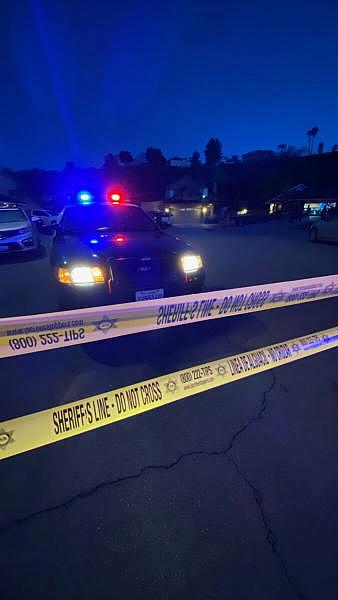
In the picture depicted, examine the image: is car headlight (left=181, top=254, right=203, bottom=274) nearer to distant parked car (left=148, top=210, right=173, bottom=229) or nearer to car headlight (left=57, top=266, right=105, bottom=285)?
car headlight (left=57, top=266, right=105, bottom=285)

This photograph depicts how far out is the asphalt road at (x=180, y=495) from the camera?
139 centimetres

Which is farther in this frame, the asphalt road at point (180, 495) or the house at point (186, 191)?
the house at point (186, 191)

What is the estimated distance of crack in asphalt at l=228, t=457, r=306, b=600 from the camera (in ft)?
4.50

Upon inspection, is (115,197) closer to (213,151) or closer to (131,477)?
(131,477)

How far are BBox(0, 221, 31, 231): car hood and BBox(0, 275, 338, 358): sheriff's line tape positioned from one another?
30.2 ft

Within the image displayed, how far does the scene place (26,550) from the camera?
1.49 metres

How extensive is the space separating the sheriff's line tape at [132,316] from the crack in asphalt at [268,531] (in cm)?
116

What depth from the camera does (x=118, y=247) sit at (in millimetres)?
3512

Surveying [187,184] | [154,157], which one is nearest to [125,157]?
[154,157]

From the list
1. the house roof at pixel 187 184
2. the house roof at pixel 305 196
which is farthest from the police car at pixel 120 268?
the house roof at pixel 187 184

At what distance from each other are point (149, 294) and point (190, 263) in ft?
2.43

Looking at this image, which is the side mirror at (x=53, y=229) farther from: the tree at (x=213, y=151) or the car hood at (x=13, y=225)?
the tree at (x=213, y=151)

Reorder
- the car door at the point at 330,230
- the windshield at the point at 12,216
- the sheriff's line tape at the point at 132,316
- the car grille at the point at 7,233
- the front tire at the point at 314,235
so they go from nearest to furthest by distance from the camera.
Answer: the sheriff's line tape at the point at 132,316 → the car grille at the point at 7,233 → the windshield at the point at 12,216 → the car door at the point at 330,230 → the front tire at the point at 314,235

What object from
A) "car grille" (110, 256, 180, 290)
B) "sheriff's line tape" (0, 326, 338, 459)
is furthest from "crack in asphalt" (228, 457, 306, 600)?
"car grille" (110, 256, 180, 290)
